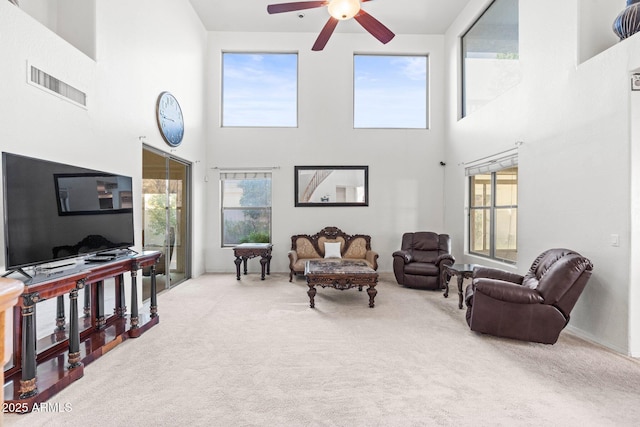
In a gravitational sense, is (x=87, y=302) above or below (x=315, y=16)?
below

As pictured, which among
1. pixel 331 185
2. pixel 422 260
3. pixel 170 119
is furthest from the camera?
pixel 331 185

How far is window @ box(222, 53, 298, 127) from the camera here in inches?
277

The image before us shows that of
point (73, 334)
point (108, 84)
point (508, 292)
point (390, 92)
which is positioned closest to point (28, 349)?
point (73, 334)

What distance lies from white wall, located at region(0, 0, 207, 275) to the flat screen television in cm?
30

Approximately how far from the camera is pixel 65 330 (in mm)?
2938

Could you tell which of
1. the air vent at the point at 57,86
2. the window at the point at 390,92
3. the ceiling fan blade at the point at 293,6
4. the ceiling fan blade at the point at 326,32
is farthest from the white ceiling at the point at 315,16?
the air vent at the point at 57,86

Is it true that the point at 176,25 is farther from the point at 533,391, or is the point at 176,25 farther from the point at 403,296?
the point at 533,391

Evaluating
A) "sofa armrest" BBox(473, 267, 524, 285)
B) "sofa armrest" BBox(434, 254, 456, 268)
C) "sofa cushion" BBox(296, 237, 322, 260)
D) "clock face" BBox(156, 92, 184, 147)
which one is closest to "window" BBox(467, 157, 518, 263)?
"sofa armrest" BBox(434, 254, 456, 268)

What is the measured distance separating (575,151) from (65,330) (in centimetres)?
518

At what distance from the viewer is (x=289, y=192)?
6926 mm

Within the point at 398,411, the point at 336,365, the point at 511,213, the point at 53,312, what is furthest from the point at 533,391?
the point at 53,312

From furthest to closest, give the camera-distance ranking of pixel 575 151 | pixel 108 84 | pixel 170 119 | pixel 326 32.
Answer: pixel 170 119
pixel 326 32
pixel 108 84
pixel 575 151

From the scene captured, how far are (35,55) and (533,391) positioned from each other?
4.55 m

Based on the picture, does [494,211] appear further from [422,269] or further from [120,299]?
[120,299]
